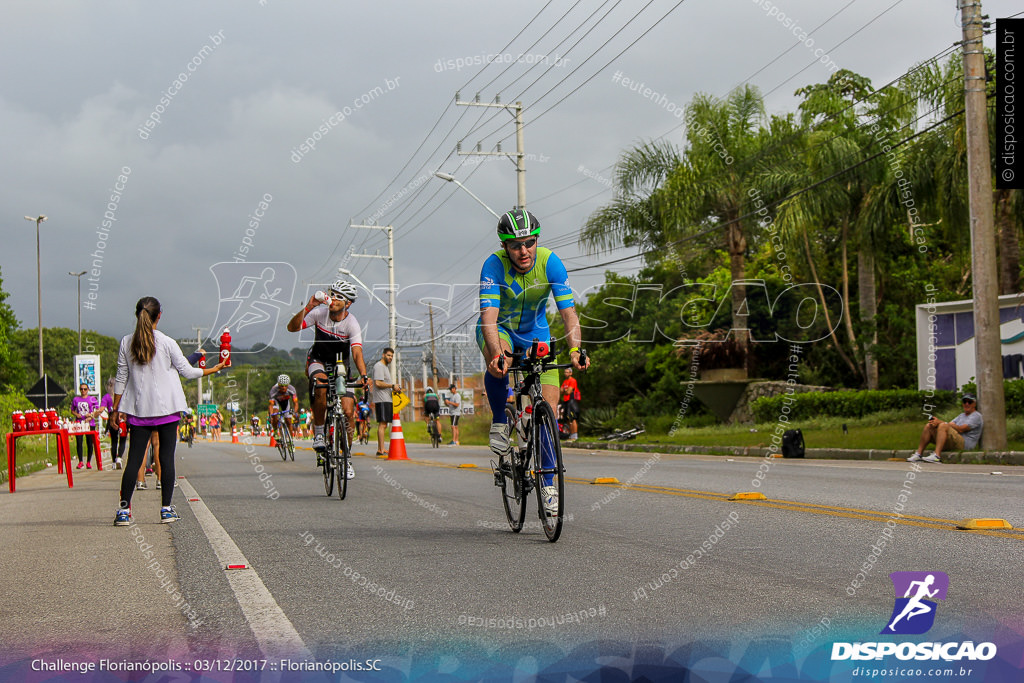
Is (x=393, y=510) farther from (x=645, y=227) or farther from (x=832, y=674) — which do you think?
(x=645, y=227)

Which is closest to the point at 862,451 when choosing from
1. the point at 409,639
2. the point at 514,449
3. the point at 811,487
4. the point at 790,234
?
the point at 811,487

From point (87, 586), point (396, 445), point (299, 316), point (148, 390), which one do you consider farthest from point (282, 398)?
point (87, 586)

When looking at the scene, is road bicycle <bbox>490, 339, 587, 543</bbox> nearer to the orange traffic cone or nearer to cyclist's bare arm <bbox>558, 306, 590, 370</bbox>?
cyclist's bare arm <bbox>558, 306, 590, 370</bbox>

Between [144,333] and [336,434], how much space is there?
2.81m

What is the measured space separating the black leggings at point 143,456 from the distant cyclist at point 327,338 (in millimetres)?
2592

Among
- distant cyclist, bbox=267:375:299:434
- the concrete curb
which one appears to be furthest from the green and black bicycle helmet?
the concrete curb

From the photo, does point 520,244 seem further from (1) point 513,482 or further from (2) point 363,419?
(2) point 363,419

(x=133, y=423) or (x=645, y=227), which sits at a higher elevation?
(x=645, y=227)

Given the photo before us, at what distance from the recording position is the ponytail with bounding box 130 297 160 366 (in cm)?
873

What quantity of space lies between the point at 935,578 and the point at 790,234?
24751 millimetres

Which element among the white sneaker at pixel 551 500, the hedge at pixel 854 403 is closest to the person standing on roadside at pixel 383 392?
the hedge at pixel 854 403

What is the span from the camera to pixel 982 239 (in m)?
18.1

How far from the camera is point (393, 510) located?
378 inches

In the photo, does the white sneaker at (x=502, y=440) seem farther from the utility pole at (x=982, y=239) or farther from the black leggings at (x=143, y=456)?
the utility pole at (x=982, y=239)
